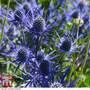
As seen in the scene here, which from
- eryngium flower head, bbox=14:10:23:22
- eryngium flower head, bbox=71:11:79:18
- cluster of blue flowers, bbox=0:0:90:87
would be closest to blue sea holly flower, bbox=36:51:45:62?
cluster of blue flowers, bbox=0:0:90:87

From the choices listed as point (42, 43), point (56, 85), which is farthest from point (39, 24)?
point (56, 85)

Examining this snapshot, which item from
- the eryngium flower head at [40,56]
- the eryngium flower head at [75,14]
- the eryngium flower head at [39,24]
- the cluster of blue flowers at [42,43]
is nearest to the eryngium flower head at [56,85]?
the cluster of blue flowers at [42,43]

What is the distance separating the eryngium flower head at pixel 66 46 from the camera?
1.45 m

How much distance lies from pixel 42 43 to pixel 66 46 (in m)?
0.15

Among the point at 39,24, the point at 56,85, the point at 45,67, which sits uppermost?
the point at 39,24

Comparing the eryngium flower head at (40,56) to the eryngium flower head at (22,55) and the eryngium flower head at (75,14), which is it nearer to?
the eryngium flower head at (22,55)

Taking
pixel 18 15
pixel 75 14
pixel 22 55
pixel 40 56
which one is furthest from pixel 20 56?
pixel 75 14

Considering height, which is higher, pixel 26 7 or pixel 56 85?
pixel 26 7

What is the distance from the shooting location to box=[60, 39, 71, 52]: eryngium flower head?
1448 mm

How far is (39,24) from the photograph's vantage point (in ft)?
4.66

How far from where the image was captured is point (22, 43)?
1469 mm

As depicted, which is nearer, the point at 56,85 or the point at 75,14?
the point at 56,85

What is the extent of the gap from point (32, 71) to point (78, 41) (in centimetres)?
35

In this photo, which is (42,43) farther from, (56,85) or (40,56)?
(56,85)
